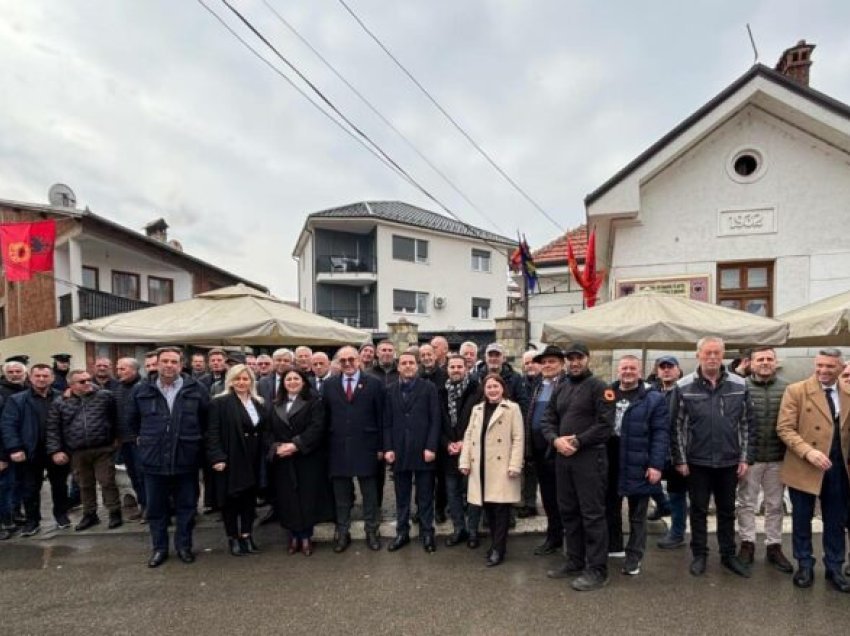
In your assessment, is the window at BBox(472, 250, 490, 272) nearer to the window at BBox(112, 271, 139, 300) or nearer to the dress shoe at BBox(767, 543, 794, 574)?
the window at BBox(112, 271, 139, 300)

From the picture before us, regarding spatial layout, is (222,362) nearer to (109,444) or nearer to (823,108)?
(109,444)

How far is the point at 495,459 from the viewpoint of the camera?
4262mm

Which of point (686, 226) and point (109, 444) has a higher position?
point (686, 226)

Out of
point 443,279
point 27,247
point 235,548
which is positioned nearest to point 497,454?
point 235,548

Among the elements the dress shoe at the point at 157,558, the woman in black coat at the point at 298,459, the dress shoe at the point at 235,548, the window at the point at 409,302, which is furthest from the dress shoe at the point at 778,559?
the window at the point at 409,302

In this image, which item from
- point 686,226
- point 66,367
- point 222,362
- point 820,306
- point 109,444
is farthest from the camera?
point 686,226

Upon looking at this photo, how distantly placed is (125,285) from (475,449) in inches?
836

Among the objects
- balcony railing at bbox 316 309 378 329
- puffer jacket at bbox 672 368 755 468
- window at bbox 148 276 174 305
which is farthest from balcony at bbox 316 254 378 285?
puffer jacket at bbox 672 368 755 468

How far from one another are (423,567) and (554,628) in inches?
51.9

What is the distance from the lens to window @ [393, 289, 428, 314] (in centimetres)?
2894

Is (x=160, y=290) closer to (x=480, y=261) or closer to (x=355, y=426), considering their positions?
(x=480, y=261)

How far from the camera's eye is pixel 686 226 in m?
8.80

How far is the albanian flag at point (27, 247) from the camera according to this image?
14.4 meters

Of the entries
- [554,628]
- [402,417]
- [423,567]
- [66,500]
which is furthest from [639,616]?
[66,500]
